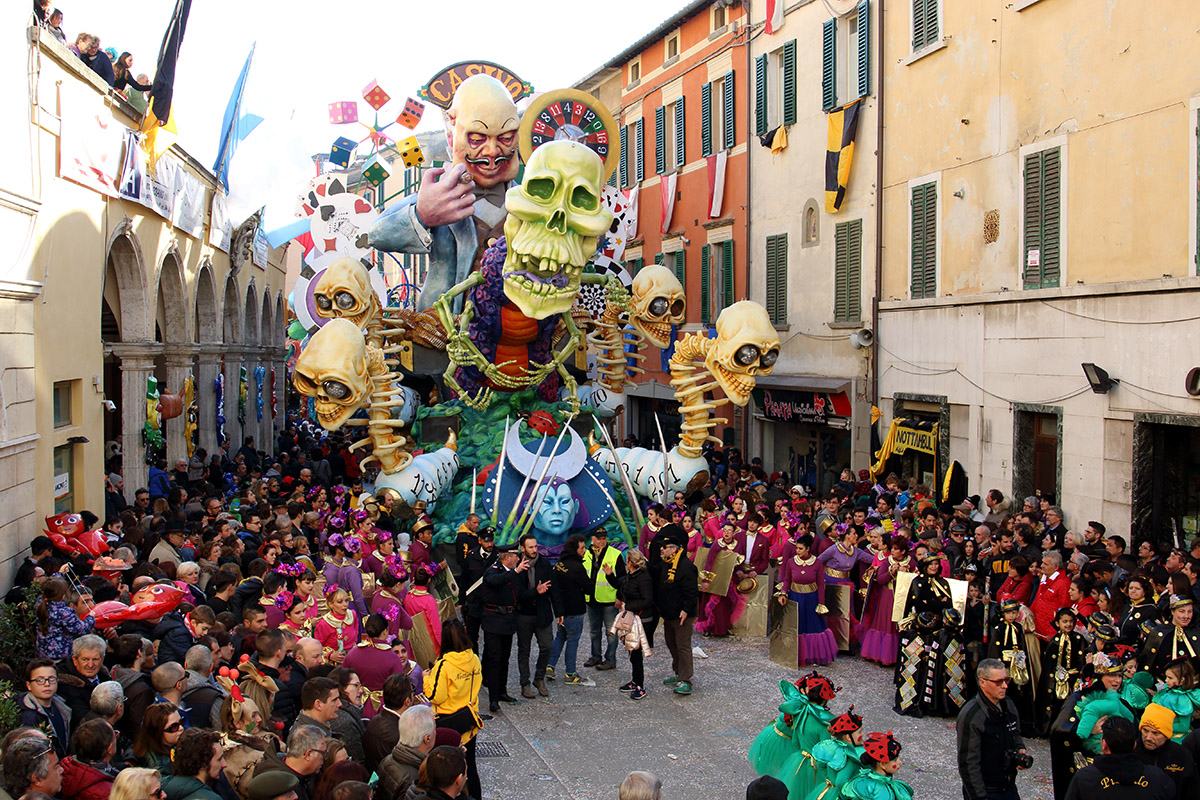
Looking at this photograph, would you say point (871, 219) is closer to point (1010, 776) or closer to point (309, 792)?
point (1010, 776)

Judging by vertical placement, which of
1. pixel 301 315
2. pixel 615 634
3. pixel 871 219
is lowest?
pixel 615 634

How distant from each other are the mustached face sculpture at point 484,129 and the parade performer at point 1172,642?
33.9ft

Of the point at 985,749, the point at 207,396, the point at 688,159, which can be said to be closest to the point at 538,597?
the point at 985,749

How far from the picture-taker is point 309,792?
4.93 meters

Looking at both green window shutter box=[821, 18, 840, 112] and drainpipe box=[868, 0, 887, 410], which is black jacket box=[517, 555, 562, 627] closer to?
drainpipe box=[868, 0, 887, 410]

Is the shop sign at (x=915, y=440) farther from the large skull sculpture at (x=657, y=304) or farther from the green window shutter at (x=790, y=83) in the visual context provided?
the green window shutter at (x=790, y=83)

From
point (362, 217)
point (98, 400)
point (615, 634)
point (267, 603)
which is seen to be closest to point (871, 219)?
point (362, 217)

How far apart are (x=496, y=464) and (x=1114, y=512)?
22.1ft

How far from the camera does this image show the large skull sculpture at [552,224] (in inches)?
481

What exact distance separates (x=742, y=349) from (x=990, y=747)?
718 centimetres

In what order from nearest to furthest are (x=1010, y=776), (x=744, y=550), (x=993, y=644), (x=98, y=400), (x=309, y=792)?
(x=309, y=792) < (x=1010, y=776) < (x=993, y=644) < (x=744, y=550) < (x=98, y=400)

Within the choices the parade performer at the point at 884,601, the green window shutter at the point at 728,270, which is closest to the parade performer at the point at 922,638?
the parade performer at the point at 884,601

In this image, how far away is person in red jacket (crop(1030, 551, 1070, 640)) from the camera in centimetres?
891

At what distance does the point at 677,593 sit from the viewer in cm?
948
